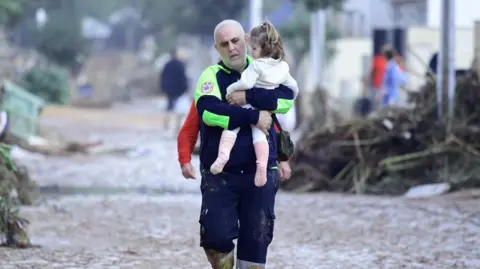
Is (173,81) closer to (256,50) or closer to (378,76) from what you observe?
(378,76)

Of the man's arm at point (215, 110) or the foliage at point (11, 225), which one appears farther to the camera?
the foliage at point (11, 225)

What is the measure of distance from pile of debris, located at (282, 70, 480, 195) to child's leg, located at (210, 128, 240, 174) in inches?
266

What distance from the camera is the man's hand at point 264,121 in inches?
239

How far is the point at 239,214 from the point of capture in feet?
20.6

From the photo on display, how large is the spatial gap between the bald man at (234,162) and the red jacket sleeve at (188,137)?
21cm

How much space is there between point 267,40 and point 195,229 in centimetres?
430

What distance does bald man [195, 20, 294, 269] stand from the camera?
20.0 feet

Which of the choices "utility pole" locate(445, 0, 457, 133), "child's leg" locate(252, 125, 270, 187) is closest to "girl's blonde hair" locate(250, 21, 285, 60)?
"child's leg" locate(252, 125, 270, 187)

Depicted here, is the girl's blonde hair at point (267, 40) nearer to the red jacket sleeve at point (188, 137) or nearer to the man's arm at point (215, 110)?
the man's arm at point (215, 110)

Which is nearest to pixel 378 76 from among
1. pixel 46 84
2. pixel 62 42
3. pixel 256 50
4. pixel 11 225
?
pixel 11 225

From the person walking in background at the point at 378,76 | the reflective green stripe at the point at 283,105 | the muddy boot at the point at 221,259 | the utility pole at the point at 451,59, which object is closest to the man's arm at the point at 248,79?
the reflective green stripe at the point at 283,105

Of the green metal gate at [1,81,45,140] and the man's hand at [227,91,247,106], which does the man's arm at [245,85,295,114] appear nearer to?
the man's hand at [227,91,247,106]

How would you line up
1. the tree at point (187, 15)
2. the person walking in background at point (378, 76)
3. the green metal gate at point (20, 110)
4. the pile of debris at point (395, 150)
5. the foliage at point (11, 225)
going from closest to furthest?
the foliage at point (11, 225), the pile of debris at point (395, 150), the green metal gate at point (20, 110), the person walking in background at point (378, 76), the tree at point (187, 15)

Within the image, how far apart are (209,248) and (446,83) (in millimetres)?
8172
